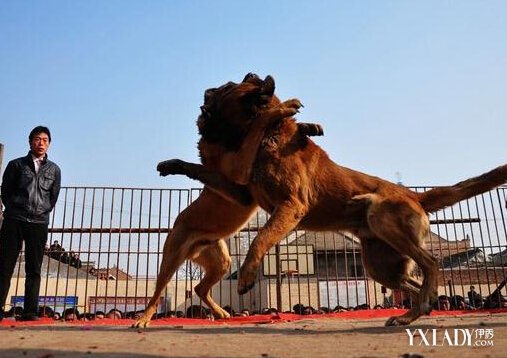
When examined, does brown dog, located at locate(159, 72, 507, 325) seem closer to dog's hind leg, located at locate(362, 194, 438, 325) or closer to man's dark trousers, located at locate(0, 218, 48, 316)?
dog's hind leg, located at locate(362, 194, 438, 325)

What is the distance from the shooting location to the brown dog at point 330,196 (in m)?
4.77

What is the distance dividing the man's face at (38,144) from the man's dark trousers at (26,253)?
3.20 ft

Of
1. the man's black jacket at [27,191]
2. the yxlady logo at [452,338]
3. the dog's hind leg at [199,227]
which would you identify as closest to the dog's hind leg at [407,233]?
the yxlady logo at [452,338]

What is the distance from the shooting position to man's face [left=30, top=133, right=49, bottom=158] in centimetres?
630

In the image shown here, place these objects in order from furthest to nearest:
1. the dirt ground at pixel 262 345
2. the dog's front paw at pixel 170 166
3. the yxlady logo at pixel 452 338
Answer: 1. the dog's front paw at pixel 170 166
2. the yxlady logo at pixel 452 338
3. the dirt ground at pixel 262 345

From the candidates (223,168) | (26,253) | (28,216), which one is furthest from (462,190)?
(26,253)

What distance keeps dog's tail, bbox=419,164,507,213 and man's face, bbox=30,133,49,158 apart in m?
4.88

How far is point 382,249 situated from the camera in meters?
5.43

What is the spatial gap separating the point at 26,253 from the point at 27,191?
0.79 meters

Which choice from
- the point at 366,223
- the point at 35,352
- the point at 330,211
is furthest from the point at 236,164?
the point at 35,352

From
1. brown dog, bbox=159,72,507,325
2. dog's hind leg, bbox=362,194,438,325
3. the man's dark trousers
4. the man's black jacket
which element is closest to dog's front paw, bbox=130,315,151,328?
brown dog, bbox=159,72,507,325

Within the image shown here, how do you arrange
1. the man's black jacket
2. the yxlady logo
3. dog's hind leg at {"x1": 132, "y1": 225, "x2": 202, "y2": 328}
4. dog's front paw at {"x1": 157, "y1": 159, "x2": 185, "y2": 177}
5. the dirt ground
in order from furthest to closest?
the man's black jacket → dog's hind leg at {"x1": 132, "y1": 225, "x2": 202, "y2": 328} → dog's front paw at {"x1": 157, "y1": 159, "x2": 185, "y2": 177} → the yxlady logo → the dirt ground

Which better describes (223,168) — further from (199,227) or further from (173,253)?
(173,253)

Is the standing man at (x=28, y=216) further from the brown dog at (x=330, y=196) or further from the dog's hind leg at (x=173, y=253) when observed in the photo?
the brown dog at (x=330, y=196)
